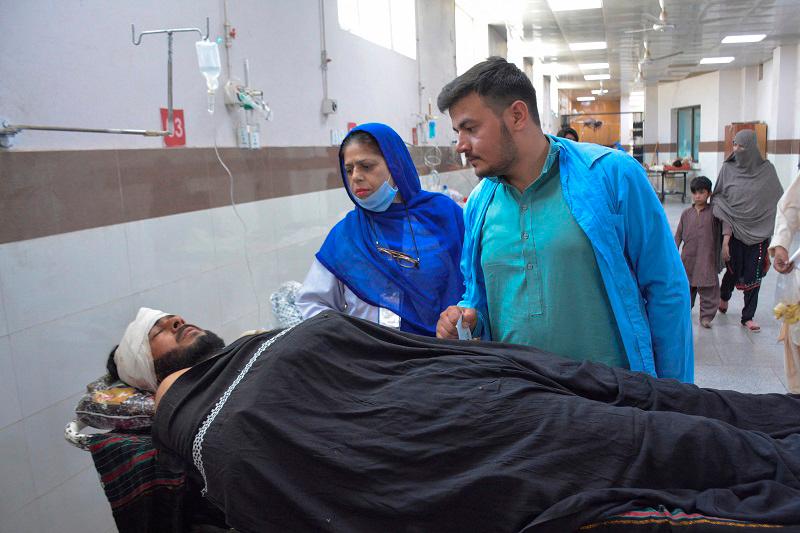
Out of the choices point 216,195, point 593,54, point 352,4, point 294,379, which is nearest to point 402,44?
point 352,4

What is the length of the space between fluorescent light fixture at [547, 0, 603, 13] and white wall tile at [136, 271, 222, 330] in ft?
23.1

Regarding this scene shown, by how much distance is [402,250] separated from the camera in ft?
8.07

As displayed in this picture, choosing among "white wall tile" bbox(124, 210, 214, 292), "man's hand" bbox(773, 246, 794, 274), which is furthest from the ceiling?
"white wall tile" bbox(124, 210, 214, 292)

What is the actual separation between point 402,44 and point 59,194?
15.7 ft

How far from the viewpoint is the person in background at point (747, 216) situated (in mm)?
5258

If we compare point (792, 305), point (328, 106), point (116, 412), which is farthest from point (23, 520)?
point (792, 305)

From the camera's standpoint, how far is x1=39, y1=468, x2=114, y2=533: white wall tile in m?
2.26

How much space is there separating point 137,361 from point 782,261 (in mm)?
3137

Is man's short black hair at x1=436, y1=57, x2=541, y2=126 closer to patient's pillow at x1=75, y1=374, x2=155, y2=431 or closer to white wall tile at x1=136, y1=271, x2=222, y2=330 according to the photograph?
patient's pillow at x1=75, y1=374, x2=155, y2=431

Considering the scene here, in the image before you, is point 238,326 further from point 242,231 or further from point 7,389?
point 7,389

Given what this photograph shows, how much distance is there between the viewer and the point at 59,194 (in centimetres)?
228

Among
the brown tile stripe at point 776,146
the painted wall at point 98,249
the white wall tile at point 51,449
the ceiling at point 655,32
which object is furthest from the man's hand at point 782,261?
the brown tile stripe at point 776,146

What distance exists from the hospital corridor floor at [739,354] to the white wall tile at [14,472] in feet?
11.8

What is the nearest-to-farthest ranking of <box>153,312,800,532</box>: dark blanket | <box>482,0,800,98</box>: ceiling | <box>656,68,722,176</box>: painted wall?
<box>153,312,800,532</box>: dark blanket, <box>482,0,800,98</box>: ceiling, <box>656,68,722,176</box>: painted wall
